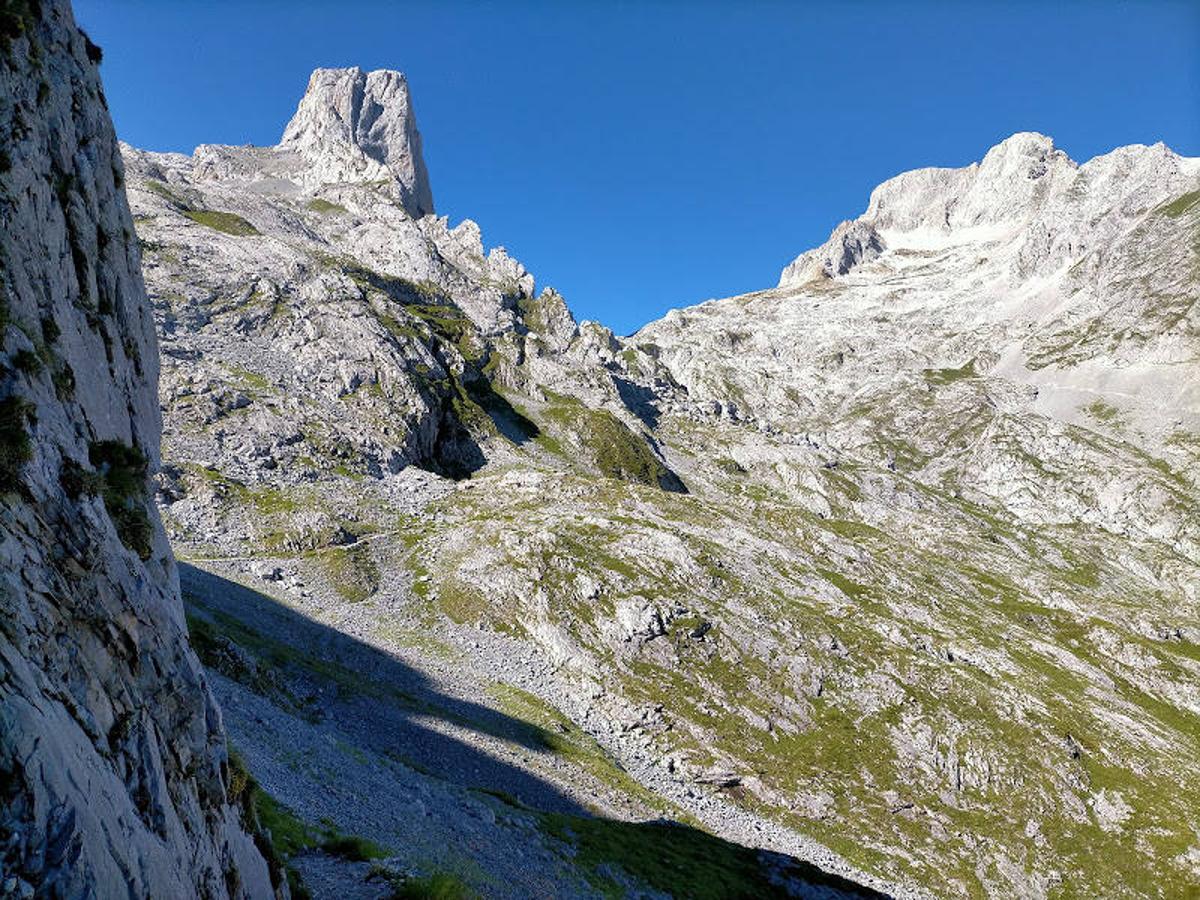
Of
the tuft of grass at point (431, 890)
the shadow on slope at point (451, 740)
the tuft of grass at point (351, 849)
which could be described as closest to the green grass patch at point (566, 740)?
the shadow on slope at point (451, 740)

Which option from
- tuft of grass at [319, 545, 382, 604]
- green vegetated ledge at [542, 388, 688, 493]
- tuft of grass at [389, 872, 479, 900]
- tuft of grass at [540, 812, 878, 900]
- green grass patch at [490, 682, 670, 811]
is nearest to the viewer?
tuft of grass at [389, 872, 479, 900]

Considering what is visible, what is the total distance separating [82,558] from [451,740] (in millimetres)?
44610

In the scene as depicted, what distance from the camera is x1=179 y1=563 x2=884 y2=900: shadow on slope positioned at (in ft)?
129

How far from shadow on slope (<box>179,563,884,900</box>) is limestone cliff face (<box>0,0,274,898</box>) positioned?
733 inches

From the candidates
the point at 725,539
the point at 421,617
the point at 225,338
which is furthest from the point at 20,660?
the point at 225,338

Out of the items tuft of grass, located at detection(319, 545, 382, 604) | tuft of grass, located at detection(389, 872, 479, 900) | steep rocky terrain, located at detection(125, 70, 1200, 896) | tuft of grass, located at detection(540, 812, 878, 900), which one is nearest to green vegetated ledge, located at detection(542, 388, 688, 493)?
steep rocky terrain, located at detection(125, 70, 1200, 896)

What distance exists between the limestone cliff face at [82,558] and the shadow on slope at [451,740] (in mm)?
18611

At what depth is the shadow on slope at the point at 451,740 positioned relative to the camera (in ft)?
129

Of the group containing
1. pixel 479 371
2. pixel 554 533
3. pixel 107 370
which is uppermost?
pixel 479 371

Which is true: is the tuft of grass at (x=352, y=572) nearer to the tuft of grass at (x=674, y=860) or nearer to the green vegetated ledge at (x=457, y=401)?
the tuft of grass at (x=674, y=860)

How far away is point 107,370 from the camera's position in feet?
53.2

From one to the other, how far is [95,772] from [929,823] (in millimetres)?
75315

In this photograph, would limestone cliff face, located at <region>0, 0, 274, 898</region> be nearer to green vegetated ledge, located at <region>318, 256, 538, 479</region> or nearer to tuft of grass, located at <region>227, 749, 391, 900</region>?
tuft of grass, located at <region>227, 749, 391, 900</region>

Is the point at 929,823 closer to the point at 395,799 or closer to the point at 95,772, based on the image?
the point at 395,799
